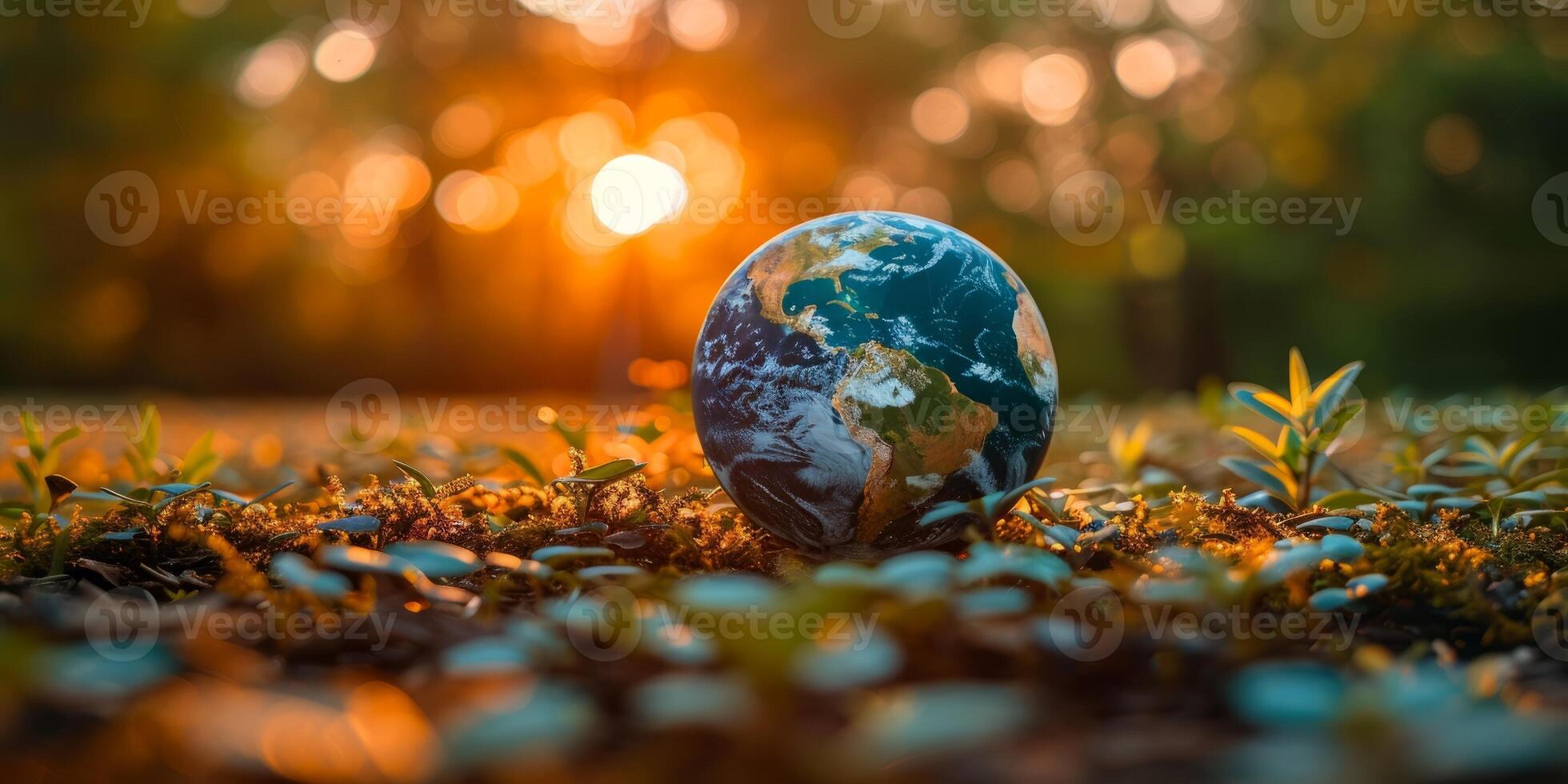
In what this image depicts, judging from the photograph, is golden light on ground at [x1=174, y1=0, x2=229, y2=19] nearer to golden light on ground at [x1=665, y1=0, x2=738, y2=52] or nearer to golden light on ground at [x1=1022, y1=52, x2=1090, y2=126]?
golden light on ground at [x1=665, y1=0, x2=738, y2=52]

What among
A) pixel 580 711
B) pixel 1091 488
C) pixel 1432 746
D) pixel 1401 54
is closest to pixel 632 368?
pixel 1091 488

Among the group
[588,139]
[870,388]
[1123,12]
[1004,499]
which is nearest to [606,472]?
[870,388]

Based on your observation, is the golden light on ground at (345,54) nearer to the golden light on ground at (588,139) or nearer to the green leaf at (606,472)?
the golden light on ground at (588,139)

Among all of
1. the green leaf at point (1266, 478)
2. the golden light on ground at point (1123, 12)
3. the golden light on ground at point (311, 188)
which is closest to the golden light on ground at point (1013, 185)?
the golden light on ground at point (1123, 12)

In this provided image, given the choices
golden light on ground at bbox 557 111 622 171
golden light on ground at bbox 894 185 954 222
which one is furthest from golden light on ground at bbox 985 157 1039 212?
golden light on ground at bbox 557 111 622 171

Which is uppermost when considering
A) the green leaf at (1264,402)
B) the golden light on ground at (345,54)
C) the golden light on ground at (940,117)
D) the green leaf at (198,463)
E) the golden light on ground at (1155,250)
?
the golden light on ground at (345,54)

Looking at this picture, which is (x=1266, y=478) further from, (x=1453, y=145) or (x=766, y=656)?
(x=1453, y=145)
